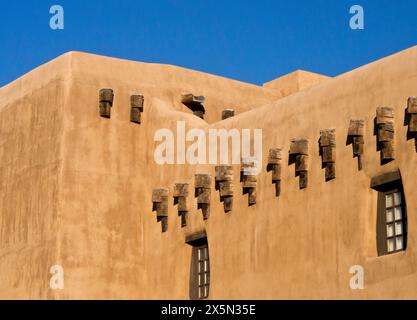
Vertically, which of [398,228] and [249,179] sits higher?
[249,179]

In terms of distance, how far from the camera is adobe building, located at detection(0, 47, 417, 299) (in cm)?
1582

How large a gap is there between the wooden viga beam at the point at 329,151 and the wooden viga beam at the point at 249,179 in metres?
1.75

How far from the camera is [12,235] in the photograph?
20188 mm

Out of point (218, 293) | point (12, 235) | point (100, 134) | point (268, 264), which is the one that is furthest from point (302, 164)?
point (12, 235)

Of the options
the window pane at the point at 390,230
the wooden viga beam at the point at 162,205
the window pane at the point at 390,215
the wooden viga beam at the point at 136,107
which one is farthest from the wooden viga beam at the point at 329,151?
the wooden viga beam at the point at 136,107

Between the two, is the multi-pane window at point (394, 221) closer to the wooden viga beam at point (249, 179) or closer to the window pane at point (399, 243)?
the window pane at point (399, 243)

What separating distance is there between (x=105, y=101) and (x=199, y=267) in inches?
140

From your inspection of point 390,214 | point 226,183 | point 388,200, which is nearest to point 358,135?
point 388,200

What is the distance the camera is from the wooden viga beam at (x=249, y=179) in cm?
1798

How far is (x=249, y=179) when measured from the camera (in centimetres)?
1800

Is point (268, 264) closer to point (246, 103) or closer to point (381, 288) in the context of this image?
point (381, 288)

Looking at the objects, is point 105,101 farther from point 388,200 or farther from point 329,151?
point 388,200

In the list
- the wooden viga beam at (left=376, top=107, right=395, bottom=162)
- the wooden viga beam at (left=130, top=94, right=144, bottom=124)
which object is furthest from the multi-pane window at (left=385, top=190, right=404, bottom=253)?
the wooden viga beam at (left=130, top=94, right=144, bottom=124)

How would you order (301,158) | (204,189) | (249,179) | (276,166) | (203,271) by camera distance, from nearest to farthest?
(301,158) → (276,166) → (249,179) → (204,189) → (203,271)
